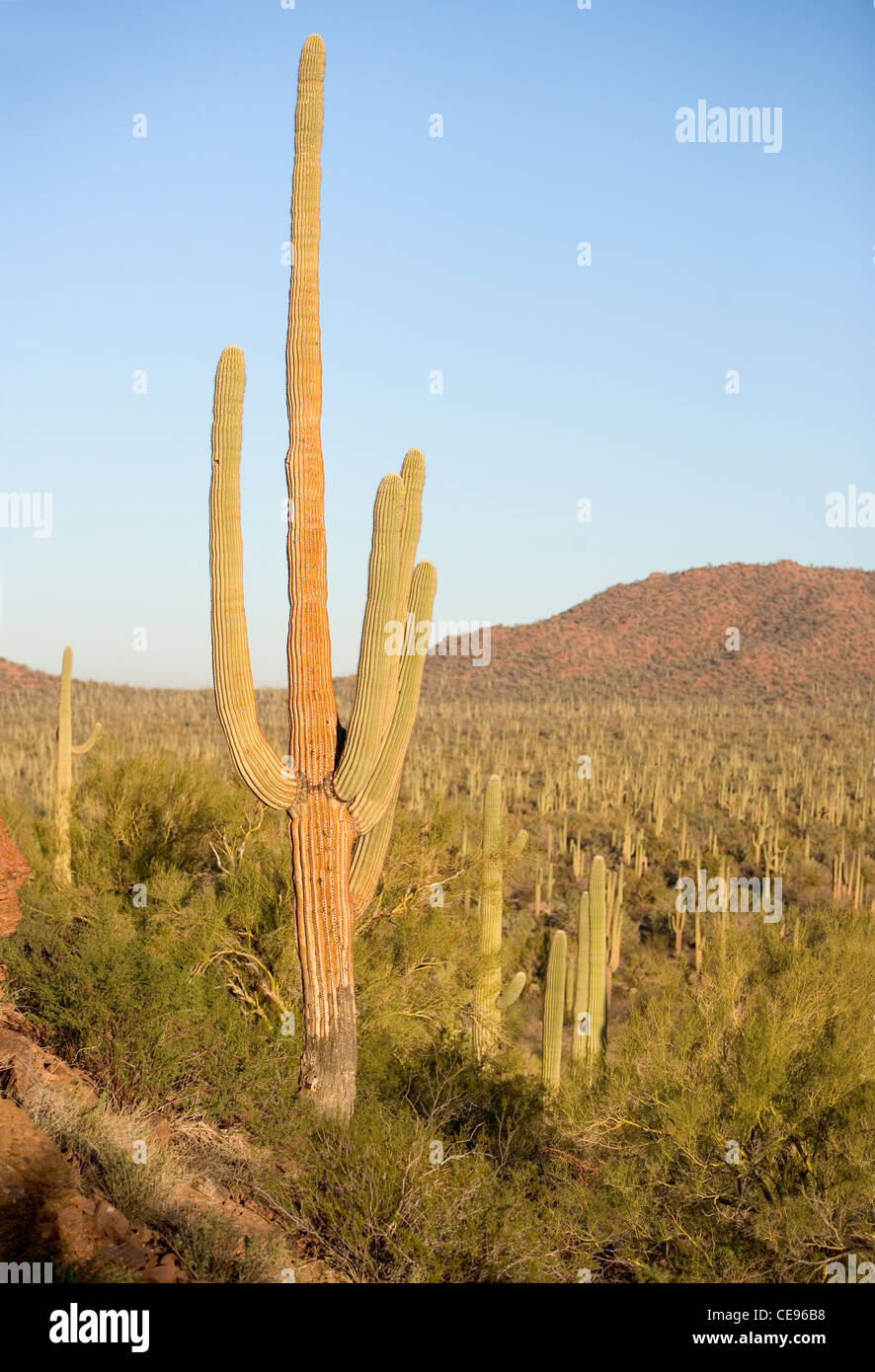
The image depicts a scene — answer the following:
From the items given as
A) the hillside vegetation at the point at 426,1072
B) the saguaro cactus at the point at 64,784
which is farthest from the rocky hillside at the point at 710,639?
the hillside vegetation at the point at 426,1072

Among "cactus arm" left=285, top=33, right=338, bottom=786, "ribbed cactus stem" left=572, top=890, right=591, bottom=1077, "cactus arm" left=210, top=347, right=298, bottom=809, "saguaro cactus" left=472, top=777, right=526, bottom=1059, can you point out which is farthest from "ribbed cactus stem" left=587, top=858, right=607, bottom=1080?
"cactus arm" left=210, top=347, right=298, bottom=809

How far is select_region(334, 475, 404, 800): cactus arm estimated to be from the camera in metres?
Result: 7.75

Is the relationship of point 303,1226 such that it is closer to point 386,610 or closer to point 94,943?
point 94,943

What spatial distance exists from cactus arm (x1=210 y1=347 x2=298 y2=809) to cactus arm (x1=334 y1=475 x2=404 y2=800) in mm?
458

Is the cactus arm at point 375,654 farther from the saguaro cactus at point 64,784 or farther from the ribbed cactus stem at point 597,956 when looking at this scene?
the ribbed cactus stem at point 597,956

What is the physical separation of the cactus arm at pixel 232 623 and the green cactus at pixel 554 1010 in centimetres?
755

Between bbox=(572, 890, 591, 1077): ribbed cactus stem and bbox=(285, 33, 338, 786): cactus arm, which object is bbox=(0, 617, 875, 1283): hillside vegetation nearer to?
bbox=(572, 890, 591, 1077): ribbed cactus stem

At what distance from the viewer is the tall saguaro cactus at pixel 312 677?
25.2 feet

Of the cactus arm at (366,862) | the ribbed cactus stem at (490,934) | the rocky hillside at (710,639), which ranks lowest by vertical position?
the ribbed cactus stem at (490,934)

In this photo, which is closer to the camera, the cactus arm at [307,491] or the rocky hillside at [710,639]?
the cactus arm at [307,491]

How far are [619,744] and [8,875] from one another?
41733 millimetres

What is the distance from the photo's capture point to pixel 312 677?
7.75 meters

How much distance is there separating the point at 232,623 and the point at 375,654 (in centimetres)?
105

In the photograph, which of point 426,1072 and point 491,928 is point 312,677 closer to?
point 426,1072
